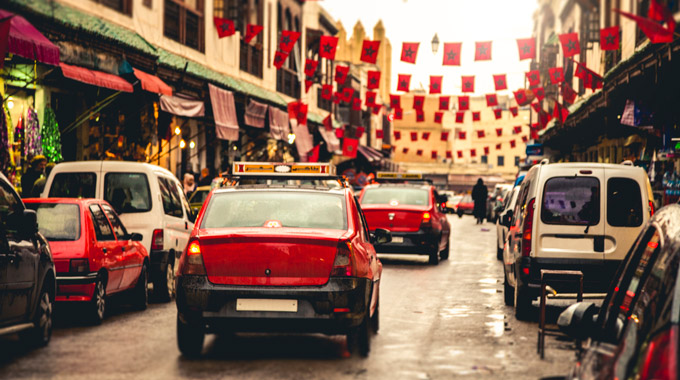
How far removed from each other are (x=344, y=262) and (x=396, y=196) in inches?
534

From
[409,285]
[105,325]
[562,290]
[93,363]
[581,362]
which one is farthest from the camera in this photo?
[409,285]

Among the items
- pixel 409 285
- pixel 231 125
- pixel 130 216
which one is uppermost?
pixel 231 125

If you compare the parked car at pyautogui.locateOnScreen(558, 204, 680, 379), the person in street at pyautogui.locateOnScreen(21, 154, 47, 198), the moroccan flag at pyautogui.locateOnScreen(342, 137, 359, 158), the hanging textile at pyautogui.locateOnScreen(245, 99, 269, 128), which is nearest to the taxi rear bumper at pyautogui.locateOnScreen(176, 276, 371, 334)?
the parked car at pyautogui.locateOnScreen(558, 204, 680, 379)

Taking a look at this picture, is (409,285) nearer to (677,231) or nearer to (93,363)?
(93,363)

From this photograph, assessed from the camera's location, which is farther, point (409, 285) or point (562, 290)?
point (409, 285)

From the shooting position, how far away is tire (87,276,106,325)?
1127 centimetres

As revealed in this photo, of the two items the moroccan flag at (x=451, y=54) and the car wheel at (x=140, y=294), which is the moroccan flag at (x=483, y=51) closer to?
the moroccan flag at (x=451, y=54)

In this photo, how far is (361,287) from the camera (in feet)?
29.2

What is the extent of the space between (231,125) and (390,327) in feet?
59.3

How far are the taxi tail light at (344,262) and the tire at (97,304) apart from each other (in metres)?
3.51

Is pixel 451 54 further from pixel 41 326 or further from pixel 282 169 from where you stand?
pixel 41 326

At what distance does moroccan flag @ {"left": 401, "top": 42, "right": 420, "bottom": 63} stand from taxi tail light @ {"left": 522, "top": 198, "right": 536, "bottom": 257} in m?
18.4

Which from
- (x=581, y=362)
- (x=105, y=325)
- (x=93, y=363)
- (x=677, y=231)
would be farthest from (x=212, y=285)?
(x=677, y=231)

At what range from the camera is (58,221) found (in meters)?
11.7
